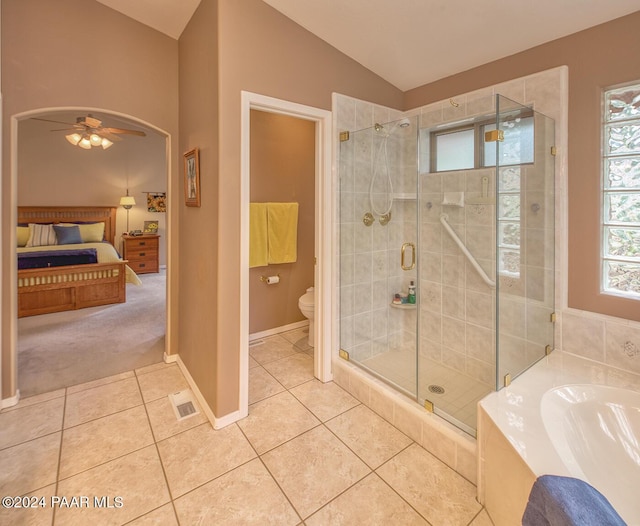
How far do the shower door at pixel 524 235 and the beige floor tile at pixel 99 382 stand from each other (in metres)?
2.86

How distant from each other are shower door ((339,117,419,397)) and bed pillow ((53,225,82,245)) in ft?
17.8

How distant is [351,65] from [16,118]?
2422 mm

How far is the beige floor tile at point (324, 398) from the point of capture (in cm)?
229

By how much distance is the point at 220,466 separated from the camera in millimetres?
1810

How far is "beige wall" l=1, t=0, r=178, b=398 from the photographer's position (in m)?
2.24

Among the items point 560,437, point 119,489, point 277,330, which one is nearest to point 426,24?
point 560,437

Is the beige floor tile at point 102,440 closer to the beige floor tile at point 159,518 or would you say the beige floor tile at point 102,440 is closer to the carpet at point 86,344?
the beige floor tile at point 159,518

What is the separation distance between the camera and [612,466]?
4.72 feet

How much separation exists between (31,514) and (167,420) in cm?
76

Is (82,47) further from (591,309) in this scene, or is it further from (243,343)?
(591,309)

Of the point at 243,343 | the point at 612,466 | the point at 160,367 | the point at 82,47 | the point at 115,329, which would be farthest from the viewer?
the point at 115,329

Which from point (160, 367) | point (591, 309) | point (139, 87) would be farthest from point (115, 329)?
point (591, 309)

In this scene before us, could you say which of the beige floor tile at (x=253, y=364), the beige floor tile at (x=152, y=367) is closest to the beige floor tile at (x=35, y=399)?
the beige floor tile at (x=152, y=367)

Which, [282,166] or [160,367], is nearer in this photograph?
[160,367]
